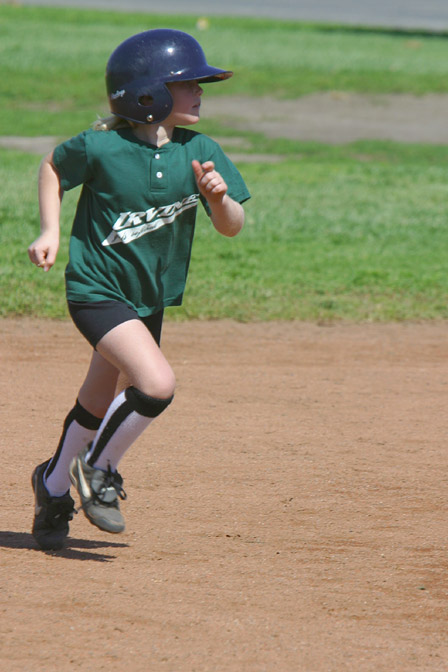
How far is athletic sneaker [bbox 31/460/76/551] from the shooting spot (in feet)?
12.7

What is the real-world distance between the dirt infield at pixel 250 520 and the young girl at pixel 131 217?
0.40 meters

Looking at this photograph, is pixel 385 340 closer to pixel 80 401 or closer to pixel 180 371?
pixel 180 371

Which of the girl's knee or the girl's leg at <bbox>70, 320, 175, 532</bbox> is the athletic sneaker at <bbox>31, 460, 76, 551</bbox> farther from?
the girl's knee

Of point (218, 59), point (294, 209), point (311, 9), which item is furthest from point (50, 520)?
point (311, 9)

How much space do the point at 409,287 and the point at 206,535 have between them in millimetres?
4655

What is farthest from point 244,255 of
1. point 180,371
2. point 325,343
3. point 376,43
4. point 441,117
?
point 376,43

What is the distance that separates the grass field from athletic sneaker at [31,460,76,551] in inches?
140

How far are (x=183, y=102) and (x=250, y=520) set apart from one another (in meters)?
1.69

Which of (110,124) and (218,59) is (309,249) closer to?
(110,124)

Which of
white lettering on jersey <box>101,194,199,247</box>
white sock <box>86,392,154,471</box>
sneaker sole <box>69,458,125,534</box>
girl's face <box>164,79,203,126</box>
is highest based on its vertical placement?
girl's face <box>164,79,203,126</box>

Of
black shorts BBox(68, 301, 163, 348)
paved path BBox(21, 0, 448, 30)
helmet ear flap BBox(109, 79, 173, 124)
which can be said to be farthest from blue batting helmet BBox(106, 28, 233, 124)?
paved path BBox(21, 0, 448, 30)

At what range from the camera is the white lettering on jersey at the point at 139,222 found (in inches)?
140

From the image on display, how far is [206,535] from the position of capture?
407cm

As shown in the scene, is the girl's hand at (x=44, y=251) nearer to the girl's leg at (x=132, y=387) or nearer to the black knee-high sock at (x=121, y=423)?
the girl's leg at (x=132, y=387)
